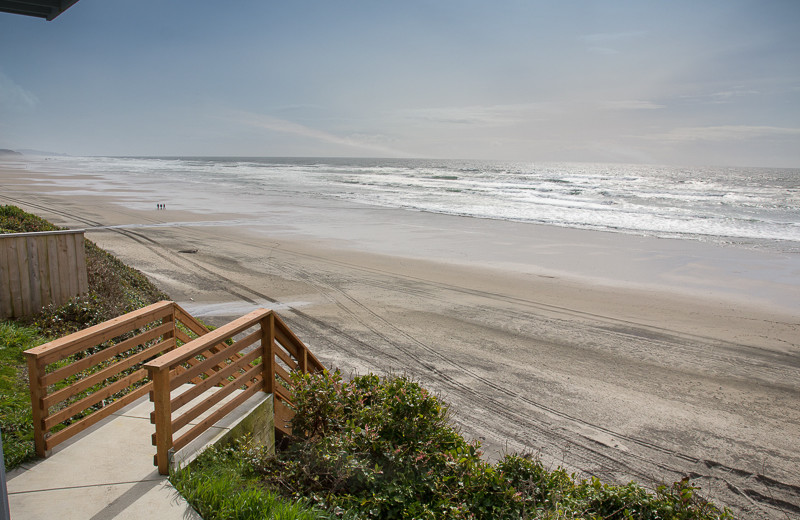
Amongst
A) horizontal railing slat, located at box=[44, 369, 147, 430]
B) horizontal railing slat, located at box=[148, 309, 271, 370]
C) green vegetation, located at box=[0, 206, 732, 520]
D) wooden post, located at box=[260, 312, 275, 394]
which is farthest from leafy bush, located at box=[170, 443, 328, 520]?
horizontal railing slat, located at box=[44, 369, 147, 430]

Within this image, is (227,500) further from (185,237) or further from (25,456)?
(185,237)

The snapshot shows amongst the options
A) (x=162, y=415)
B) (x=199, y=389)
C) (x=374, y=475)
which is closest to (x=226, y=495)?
(x=162, y=415)

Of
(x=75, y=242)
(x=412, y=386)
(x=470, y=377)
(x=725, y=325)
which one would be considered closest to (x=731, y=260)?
(x=725, y=325)

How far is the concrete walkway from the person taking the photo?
3434 mm

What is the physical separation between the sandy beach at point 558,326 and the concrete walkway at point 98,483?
160 inches

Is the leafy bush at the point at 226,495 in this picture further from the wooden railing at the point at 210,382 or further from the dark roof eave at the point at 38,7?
the dark roof eave at the point at 38,7

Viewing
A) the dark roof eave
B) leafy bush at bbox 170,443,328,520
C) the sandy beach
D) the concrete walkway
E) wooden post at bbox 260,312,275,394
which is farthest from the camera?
the sandy beach

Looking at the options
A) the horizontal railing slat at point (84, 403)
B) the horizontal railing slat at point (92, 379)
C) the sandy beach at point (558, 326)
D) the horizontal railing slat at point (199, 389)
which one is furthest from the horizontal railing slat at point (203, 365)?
the sandy beach at point (558, 326)

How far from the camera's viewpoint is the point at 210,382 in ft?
14.3

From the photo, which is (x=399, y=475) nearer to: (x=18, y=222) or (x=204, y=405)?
(x=204, y=405)

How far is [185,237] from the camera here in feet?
68.5

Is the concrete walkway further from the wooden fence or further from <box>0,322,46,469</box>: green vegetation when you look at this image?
the wooden fence

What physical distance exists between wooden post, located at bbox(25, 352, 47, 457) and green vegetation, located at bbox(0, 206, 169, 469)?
4.9 inches

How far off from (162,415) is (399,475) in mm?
2144
